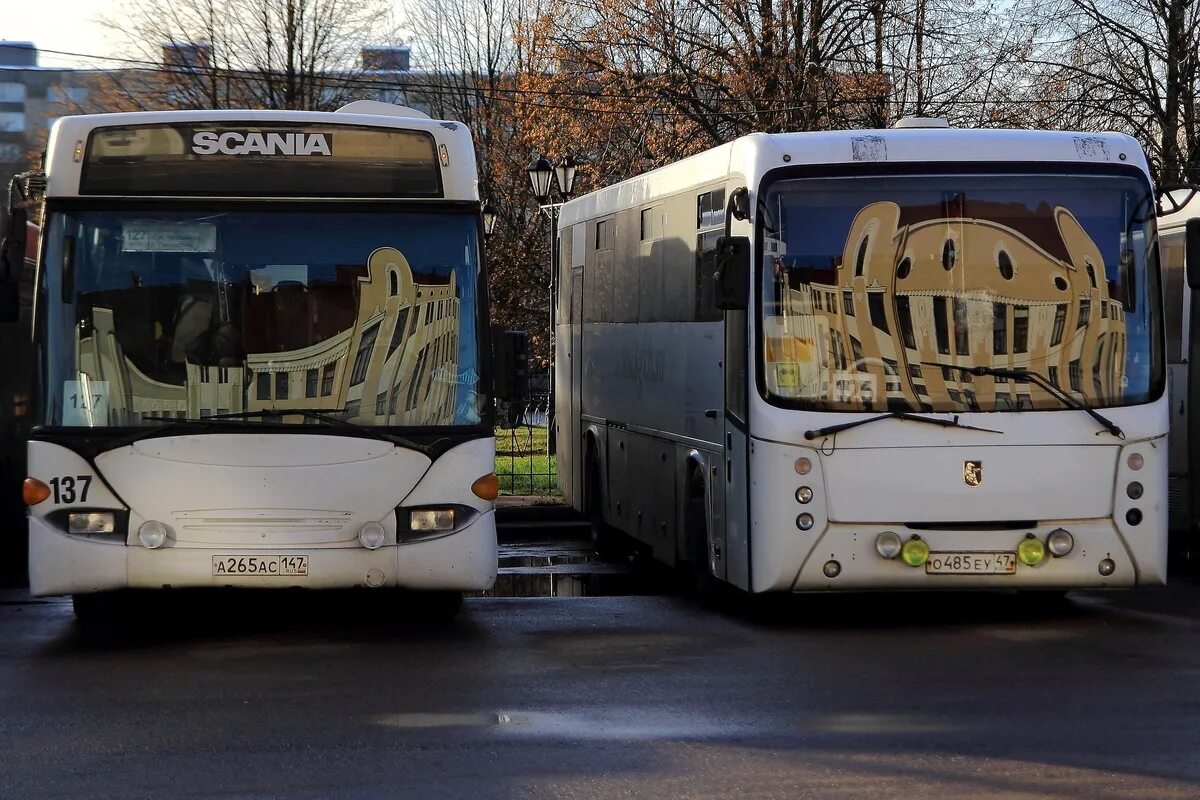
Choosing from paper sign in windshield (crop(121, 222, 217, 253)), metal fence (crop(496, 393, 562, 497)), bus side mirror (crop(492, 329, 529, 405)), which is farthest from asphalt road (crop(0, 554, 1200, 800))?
metal fence (crop(496, 393, 562, 497))

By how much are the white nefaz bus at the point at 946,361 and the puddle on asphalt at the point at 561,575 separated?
345 centimetres

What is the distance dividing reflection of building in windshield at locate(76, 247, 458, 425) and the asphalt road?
4.62ft

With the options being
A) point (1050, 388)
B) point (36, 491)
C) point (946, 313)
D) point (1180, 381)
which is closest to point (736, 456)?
point (946, 313)

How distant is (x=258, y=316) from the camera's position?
35.3 ft

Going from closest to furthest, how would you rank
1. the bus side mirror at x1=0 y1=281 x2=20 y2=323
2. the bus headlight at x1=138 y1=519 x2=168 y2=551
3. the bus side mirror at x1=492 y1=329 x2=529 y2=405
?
the bus headlight at x1=138 y1=519 x2=168 y2=551
the bus side mirror at x1=0 y1=281 x2=20 y2=323
the bus side mirror at x1=492 y1=329 x2=529 y2=405

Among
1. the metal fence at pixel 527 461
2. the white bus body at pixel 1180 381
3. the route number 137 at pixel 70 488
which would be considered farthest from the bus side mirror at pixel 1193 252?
the metal fence at pixel 527 461

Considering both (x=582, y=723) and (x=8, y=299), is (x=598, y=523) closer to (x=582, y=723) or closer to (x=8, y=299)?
(x=8, y=299)

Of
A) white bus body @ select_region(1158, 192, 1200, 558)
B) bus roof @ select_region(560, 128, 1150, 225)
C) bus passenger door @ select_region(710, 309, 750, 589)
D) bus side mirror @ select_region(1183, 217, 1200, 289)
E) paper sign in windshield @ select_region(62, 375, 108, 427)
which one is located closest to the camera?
paper sign in windshield @ select_region(62, 375, 108, 427)

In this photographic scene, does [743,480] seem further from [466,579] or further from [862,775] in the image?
[862,775]

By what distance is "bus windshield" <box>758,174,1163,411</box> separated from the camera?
1116 centimetres

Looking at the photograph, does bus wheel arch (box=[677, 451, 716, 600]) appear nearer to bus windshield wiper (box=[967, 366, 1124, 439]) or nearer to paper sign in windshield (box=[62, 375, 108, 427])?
bus windshield wiper (box=[967, 366, 1124, 439])

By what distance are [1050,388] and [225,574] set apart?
4.93 metres

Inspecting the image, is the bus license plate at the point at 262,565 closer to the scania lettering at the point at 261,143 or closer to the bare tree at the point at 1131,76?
the scania lettering at the point at 261,143

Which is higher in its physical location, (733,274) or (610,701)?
(733,274)
